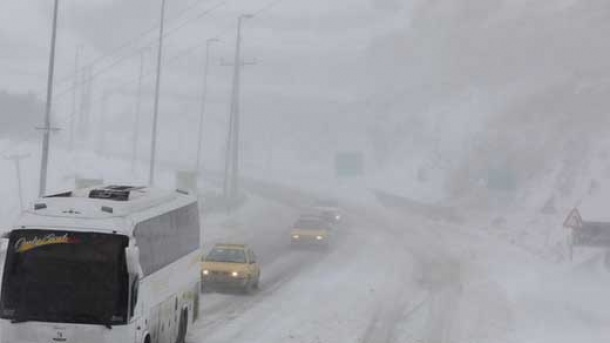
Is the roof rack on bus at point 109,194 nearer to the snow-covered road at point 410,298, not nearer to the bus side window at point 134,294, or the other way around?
the bus side window at point 134,294

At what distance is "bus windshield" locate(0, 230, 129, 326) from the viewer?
13.7 m

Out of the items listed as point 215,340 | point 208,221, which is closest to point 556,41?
point 208,221

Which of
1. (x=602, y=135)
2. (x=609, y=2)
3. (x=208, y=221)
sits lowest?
(x=208, y=221)

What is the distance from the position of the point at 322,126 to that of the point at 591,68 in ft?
247

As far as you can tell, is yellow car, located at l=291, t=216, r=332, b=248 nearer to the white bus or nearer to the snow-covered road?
the snow-covered road

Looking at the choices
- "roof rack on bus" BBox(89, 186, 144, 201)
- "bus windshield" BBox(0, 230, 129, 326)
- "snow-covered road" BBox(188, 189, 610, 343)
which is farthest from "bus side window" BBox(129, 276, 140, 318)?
"snow-covered road" BBox(188, 189, 610, 343)

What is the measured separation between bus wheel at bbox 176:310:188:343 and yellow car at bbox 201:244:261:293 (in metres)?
9.47

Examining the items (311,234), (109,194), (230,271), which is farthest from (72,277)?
(311,234)

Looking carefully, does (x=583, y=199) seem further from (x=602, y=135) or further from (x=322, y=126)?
(x=322, y=126)

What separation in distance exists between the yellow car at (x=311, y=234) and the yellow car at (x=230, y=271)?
16018 mm

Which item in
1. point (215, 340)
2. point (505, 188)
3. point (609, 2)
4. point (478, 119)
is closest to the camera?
point (215, 340)

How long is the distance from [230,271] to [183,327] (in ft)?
32.8

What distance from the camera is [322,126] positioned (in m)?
157

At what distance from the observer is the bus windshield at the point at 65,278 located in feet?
45.0
